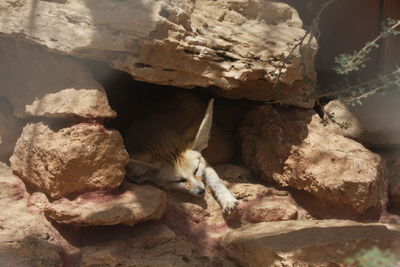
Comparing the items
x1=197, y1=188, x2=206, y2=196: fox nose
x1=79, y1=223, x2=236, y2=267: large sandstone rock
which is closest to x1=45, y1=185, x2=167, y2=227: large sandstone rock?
x1=79, y1=223, x2=236, y2=267: large sandstone rock

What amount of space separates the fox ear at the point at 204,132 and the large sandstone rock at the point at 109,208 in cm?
94

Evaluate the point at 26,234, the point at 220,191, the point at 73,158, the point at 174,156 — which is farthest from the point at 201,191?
the point at 26,234

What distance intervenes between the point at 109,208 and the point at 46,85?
100 cm

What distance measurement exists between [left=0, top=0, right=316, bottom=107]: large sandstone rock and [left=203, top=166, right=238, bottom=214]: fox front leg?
0.80 meters

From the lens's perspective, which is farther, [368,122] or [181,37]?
[368,122]

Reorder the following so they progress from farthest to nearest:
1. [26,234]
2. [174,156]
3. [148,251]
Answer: [174,156] < [148,251] < [26,234]

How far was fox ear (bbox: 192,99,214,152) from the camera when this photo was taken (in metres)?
4.17

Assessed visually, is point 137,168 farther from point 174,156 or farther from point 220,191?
point 220,191

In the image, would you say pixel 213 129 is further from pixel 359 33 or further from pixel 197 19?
pixel 359 33

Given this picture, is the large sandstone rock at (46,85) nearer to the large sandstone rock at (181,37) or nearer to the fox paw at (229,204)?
the large sandstone rock at (181,37)

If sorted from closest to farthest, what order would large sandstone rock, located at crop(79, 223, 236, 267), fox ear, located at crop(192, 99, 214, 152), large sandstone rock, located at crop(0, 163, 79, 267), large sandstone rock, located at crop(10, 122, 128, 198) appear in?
large sandstone rock, located at crop(0, 163, 79, 267), large sandstone rock, located at crop(79, 223, 236, 267), large sandstone rock, located at crop(10, 122, 128, 198), fox ear, located at crop(192, 99, 214, 152)

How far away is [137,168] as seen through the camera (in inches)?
149

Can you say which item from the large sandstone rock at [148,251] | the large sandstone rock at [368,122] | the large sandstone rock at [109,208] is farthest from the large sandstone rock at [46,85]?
the large sandstone rock at [368,122]

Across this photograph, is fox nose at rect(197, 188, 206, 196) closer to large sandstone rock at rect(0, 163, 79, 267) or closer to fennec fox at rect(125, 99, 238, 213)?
fennec fox at rect(125, 99, 238, 213)
